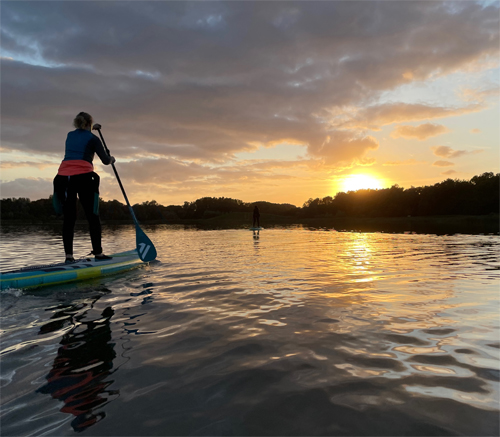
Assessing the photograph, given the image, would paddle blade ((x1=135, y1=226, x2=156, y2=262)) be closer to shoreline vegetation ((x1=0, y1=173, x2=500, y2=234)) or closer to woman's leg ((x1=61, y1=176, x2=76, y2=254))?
woman's leg ((x1=61, y1=176, x2=76, y2=254))

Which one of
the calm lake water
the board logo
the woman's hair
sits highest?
the woman's hair

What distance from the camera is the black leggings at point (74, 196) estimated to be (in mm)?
8188

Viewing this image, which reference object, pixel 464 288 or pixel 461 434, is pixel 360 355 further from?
pixel 464 288

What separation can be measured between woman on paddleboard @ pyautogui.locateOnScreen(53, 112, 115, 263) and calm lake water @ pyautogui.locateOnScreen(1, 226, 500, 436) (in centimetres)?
226

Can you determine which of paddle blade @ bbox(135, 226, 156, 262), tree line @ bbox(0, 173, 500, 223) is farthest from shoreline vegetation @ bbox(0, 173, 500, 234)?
paddle blade @ bbox(135, 226, 156, 262)

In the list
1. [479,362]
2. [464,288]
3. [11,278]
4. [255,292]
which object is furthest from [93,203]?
[464,288]

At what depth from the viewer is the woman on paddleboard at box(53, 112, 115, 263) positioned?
8.19 m


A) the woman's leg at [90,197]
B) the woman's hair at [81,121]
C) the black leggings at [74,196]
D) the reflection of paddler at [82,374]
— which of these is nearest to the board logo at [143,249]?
the woman's leg at [90,197]

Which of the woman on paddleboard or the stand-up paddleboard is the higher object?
the woman on paddleboard

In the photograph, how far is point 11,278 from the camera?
22.9 ft

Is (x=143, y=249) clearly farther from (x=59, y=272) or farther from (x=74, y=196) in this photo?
(x=59, y=272)

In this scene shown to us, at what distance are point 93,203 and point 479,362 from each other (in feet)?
28.6

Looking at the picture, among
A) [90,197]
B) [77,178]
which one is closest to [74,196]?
[90,197]

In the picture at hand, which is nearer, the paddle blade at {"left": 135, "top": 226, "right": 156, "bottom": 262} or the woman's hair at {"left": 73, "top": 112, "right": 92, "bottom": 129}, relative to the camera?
the woman's hair at {"left": 73, "top": 112, "right": 92, "bottom": 129}
